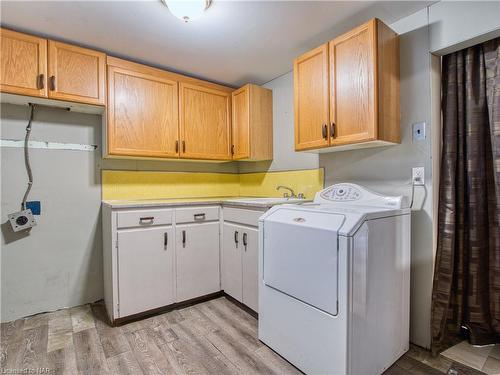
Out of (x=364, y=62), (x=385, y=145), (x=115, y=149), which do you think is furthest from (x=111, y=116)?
(x=385, y=145)

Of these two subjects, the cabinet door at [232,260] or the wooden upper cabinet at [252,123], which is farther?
the wooden upper cabinet at [252,123]

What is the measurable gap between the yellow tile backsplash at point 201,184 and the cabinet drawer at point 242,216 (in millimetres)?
645

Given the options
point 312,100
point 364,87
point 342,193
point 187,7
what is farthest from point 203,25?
point 342,193

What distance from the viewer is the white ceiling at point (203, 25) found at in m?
1.72

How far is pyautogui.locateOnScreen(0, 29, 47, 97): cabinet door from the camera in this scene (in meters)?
1.87

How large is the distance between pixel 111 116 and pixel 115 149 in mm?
273

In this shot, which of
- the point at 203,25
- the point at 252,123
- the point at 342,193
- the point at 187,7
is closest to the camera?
the point at 187,7

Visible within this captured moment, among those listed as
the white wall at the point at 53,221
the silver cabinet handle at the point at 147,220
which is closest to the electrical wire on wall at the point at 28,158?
the white wall at the point at 53,221

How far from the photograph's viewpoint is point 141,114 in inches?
94.9

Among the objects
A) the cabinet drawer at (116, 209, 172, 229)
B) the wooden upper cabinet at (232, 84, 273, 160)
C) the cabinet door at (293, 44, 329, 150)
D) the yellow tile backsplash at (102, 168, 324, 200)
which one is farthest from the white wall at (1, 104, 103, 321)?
the cabinet door at (293, 44, 329, 150)

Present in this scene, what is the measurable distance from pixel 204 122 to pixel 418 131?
1898mm

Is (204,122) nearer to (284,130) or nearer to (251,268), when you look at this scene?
(284,130)

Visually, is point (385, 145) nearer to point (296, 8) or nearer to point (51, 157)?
point (296, 8)

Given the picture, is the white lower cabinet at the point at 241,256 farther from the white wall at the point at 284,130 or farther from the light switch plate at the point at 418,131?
the light switch plate at the point at 418,131
